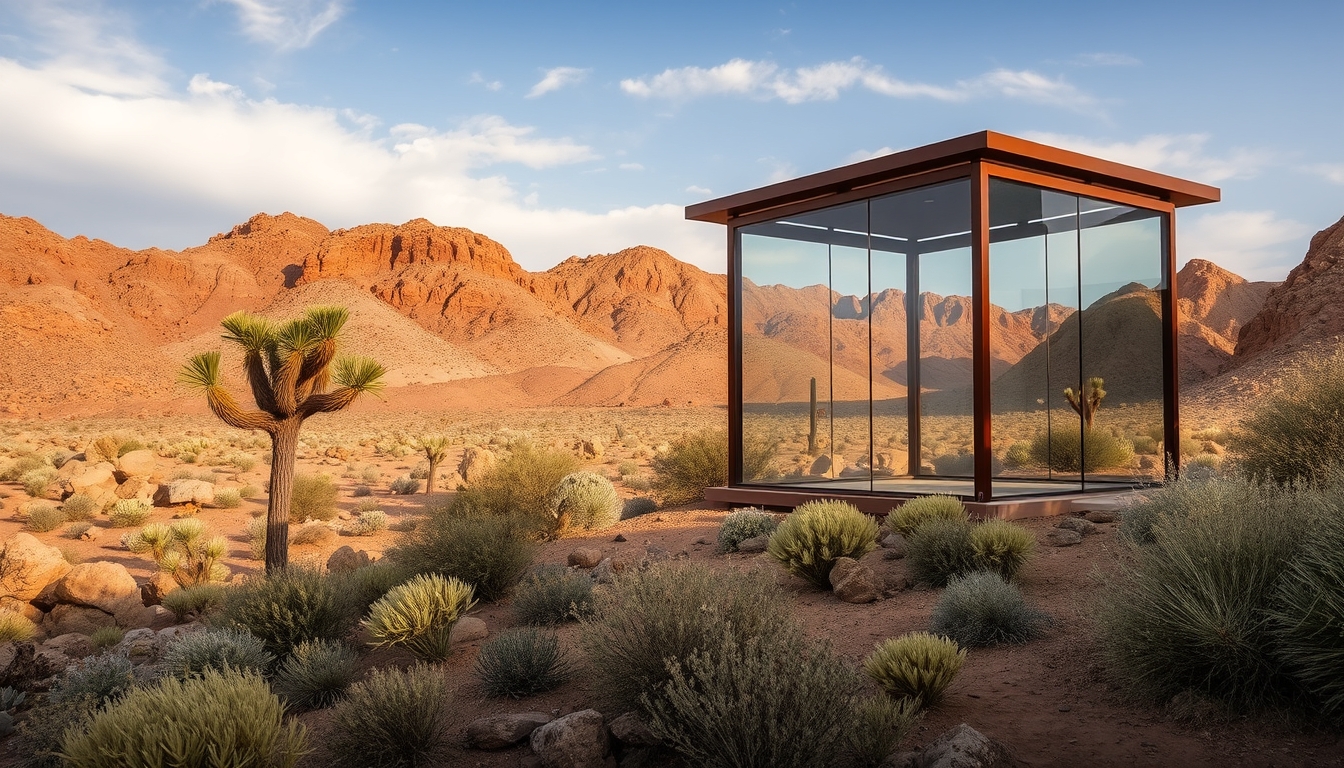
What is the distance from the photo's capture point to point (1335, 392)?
8.61 metres

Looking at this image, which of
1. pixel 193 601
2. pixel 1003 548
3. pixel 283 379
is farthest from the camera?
pixel 193 601

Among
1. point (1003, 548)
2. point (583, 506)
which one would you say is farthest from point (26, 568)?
point (1003, 548)

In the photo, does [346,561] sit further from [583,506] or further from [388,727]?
[388,727]

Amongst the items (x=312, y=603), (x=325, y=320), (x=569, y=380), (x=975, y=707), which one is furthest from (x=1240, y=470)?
(x=569, y=380)

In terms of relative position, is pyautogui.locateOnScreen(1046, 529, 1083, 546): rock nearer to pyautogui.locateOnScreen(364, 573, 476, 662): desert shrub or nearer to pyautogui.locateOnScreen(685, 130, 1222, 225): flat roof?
pyautogui.locateOnScreen(685, 130, 1222, 225): flat roof

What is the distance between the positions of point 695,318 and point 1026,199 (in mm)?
95523

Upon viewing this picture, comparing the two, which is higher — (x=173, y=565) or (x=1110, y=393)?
(x=1110, y=393)

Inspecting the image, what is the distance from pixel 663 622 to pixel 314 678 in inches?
120

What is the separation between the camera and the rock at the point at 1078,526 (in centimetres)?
912

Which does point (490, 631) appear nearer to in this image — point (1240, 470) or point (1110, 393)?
point (1240, 470)

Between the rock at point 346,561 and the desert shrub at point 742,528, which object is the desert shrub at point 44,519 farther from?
the desert shrub at point 742,528

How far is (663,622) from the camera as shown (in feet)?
16.8

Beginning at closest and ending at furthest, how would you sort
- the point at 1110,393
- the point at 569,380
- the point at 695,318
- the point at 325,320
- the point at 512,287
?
the point at 325,320 → the point at 1110,393 → the point at 569,380 → the point at 512,287 → the point at 695,318

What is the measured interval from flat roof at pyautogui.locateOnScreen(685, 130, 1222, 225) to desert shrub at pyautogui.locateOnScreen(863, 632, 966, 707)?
598 cm
